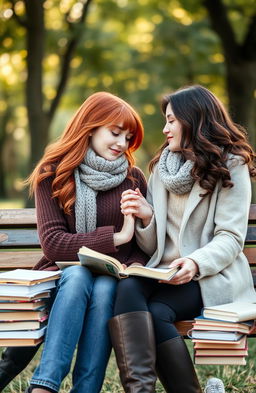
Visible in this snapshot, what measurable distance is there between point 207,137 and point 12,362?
1575 mm

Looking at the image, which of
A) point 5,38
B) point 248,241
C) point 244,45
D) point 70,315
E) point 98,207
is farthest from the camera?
point 5,38

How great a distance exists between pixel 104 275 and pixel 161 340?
47 cm

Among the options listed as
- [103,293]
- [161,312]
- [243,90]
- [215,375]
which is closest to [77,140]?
[103,293]

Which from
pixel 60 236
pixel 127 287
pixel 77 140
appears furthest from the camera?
pixel 77 140

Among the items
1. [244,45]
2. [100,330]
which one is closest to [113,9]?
[244,45]

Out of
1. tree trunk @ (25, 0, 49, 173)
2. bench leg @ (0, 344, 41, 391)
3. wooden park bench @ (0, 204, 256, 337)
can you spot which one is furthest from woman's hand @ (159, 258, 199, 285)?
tree trunk @ (25, 0, 49, 173)

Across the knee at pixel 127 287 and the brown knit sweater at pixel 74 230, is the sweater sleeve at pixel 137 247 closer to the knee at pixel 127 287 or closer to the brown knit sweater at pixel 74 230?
the brown knit sweater at pixel 74 230

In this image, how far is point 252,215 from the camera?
173 inches

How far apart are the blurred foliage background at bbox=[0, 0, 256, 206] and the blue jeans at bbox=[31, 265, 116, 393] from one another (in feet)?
6.22

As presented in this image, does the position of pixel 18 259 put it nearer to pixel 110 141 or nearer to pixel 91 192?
pixel 91 192

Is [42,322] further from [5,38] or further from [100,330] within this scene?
[5,38]

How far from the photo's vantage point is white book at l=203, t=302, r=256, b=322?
3330 millimetres

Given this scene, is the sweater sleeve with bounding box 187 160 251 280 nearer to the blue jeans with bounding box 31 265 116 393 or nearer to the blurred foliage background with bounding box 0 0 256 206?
the blue jeans with bounding box 31 265 116 393

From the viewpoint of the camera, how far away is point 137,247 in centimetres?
407
